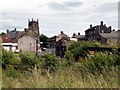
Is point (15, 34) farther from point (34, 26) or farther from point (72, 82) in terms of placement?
point (72, 82)

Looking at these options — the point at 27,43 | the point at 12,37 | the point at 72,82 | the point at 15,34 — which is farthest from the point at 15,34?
the point at 72,82

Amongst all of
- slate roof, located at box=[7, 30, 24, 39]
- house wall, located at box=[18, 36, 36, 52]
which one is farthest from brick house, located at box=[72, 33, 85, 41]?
slate roof, located at box=[7, 30, 24, 39]

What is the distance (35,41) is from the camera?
80812 millimetres

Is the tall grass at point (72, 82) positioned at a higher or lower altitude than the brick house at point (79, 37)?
lower

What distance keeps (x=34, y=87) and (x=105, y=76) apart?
1.88m

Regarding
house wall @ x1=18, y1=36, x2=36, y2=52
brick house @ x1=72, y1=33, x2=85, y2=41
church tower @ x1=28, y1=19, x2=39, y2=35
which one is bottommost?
house wall @ x1=18, y1=36, x2=36, y2=52

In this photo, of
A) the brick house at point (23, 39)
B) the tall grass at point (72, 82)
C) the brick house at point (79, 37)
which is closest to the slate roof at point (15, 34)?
the brick house at point (23, 39)

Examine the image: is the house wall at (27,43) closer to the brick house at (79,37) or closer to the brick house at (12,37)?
the brick house at (12,37)

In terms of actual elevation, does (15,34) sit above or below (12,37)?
above

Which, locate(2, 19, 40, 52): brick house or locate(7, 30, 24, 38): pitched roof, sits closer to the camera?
locate(2, 19, 40, 52): brick house

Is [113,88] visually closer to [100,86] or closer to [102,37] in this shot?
[100,86]

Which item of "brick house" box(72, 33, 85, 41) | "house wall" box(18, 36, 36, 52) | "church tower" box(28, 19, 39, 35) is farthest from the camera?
"church tower" box(28, 19, 39, 35)

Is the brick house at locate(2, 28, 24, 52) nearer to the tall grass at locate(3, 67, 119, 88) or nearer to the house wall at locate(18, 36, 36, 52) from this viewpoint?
the house wall at locate(18, 36, 36, 52)

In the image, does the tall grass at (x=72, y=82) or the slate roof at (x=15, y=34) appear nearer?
the tall grass at (x=72, y=82)
